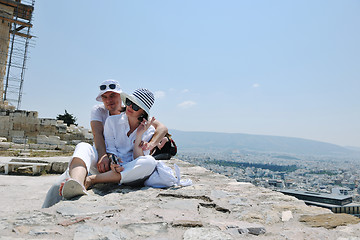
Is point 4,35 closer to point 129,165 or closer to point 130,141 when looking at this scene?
point 130,141

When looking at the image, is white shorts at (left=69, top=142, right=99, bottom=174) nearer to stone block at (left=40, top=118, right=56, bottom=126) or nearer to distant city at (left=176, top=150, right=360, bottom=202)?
distant city at (left=176, top=150, right=360, bottom=202)

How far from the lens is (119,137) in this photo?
10.7 feet

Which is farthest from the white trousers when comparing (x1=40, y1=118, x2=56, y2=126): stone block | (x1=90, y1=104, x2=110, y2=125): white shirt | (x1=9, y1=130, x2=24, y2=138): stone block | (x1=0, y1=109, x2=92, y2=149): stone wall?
(x1=9, y1=130, x2=24, y2=138): stone block

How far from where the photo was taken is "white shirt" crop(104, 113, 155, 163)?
3.23m

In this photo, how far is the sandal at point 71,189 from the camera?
2451mm

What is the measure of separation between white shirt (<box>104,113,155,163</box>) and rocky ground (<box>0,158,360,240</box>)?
0.42 meters

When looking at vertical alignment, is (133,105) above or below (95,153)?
above

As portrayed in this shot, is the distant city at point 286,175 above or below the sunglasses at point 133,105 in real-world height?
below

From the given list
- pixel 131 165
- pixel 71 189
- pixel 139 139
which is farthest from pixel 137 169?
pixel 71 189

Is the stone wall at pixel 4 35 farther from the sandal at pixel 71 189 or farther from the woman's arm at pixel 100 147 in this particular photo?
the sandal at pixel 71 189

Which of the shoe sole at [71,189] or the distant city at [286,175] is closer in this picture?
the shoe sole at [71,189]

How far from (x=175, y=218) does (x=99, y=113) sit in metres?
1.89

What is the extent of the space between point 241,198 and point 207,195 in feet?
1.22

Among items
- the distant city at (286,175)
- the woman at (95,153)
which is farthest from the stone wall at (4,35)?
the woman at (95,153)
